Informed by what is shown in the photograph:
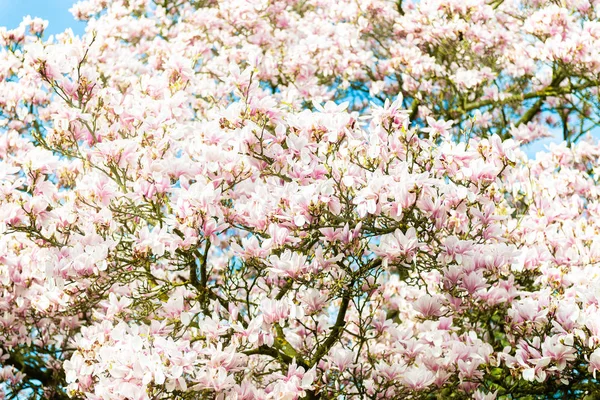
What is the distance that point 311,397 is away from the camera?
4664 millimetres

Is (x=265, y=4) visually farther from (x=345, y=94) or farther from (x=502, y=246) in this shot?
(x=502, y=246)

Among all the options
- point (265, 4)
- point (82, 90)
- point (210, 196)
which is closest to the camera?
point (210, 196)

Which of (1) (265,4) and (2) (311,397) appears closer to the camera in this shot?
(2) (311,397)

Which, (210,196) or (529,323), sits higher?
(210,196)

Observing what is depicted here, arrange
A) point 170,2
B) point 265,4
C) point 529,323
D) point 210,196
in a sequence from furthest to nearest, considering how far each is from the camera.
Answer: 1. point 170,2
2. point 265,4
3. point 529,323
4. point 210,196

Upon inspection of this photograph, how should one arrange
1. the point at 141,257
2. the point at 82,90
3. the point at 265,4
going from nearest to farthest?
the point at 141,257, the point at 82,90, the point at 265,4

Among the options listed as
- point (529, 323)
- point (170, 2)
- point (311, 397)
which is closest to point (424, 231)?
point (529, 323)

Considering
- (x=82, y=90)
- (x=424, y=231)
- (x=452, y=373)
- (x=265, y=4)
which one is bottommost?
(x=452, y=373)

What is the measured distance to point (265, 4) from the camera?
1043cm

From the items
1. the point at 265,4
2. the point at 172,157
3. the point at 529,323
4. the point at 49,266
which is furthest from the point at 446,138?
the point at 265,4

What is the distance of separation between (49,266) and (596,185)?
5608mm

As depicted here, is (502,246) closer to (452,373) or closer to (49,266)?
(452,373)

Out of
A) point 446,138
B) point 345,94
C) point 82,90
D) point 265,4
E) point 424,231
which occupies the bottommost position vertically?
point 424,231

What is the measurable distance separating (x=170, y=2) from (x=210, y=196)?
30.6 ft
